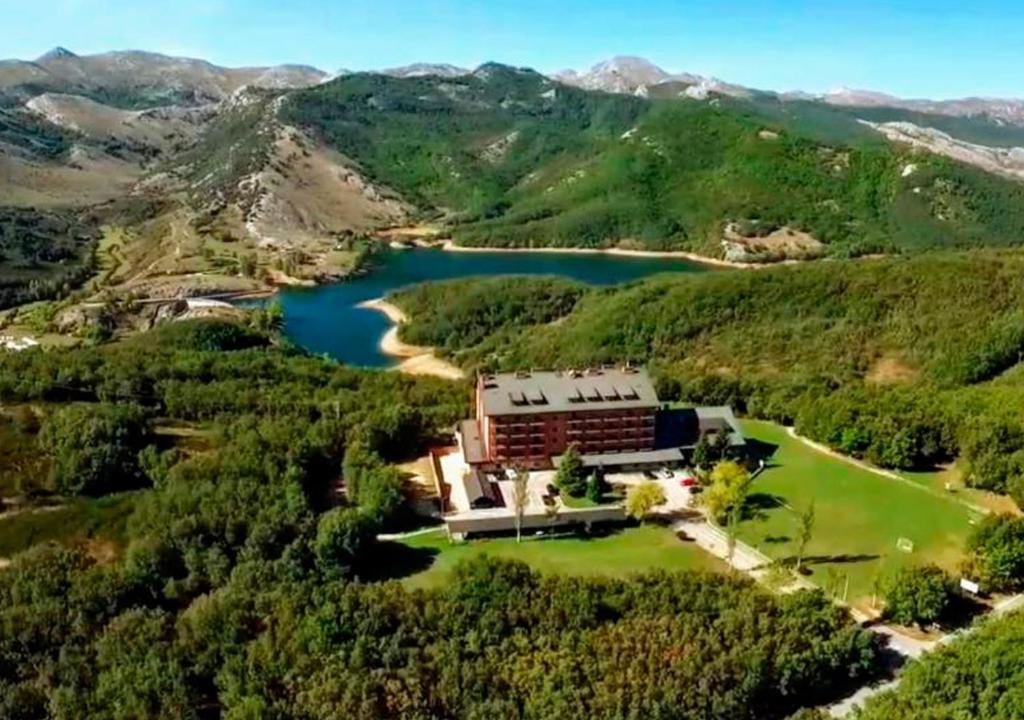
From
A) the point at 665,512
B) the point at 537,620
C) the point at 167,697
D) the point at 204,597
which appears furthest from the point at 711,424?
the point at 167,697

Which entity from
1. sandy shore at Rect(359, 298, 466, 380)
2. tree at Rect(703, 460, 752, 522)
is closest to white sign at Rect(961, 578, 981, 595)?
tree at Rect(703, 460, 752, 522)

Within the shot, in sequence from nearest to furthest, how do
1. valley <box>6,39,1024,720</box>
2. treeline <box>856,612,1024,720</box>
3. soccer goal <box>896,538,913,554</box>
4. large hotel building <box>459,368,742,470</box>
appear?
treeline <box>856,612,1024,720</box> → valley <box>6,39,1024,720</box> → soccer goal <box>896,538,913,554</box> → large hotel building <box>459,368,742,470</box>

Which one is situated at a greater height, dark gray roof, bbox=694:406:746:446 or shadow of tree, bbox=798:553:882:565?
dark gray roof, bbox=694:406:746:446

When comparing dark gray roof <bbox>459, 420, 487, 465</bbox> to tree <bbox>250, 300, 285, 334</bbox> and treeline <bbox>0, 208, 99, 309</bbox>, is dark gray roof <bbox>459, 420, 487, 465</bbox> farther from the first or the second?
treeline <bbox>0, 208, 99, 309</bbox>

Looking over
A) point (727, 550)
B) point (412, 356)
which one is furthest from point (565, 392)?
point (412, 356)

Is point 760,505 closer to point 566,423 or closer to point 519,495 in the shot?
point 566,423

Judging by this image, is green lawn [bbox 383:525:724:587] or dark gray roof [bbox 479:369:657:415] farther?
dark gray roof [bbox 479:369:657:415]

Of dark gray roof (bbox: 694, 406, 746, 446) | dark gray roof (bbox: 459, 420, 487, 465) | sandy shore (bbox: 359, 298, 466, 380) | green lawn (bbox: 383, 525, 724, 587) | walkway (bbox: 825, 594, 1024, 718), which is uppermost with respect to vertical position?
dark gray roof (bbox: 694, 406, 746, 446)
